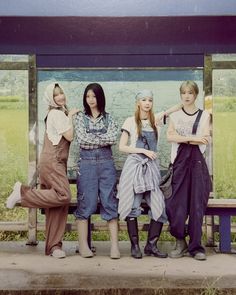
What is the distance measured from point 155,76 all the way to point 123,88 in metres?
0.37

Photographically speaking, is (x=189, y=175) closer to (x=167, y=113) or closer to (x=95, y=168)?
(x=167, y=113)

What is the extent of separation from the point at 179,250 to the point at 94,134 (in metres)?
1.40

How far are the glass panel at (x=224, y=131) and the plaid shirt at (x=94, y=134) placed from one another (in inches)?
65.4

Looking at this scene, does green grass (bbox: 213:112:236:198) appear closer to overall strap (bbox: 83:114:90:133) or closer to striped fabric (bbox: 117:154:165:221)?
striped fabric (bbox: 117:154:165:221)

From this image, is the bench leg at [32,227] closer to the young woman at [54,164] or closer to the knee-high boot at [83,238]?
the young woman at [54,164]

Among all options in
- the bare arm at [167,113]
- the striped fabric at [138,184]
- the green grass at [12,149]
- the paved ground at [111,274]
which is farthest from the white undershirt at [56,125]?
the green grass at [12,149]

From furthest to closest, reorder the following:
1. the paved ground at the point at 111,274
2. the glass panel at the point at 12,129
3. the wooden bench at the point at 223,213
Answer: the glass panel at the point at 12,129 < the wooden bench at the point at 223,213 < the paved ground at the point at 111,274

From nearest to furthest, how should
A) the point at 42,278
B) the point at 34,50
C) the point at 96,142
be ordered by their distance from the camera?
the point at 42,278, the point at 96,142, the point at 34,50

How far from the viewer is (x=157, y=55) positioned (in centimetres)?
745

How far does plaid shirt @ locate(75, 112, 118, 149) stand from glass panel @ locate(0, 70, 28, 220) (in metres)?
1.20

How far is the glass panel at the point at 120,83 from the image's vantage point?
746 centimetres

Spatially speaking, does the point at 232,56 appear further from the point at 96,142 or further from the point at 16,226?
the point at 16,226

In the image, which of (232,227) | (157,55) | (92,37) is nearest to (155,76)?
(157,55)

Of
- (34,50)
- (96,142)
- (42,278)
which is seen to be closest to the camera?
(42,278)
